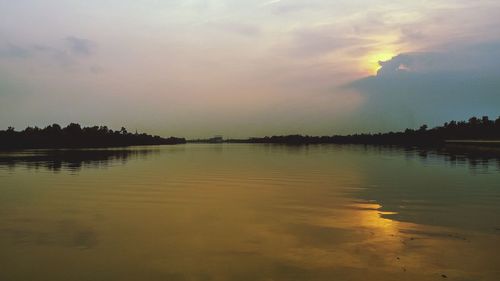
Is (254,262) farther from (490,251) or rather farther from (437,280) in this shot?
(490,251)

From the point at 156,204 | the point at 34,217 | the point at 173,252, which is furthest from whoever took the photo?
the point at 156,204

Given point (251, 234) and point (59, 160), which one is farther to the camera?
point (59, 160)

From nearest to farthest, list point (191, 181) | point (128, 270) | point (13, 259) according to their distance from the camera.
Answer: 1. point (128, 270)
2. point (13, 259)
3. point (191, 181)

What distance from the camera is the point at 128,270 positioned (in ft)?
40.2

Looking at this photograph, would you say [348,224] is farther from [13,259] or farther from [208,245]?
[13,259]

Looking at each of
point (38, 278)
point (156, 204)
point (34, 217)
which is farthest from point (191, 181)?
point (38, 278)

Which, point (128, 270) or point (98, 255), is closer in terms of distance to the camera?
point (128, 270)

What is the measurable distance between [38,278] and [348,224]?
12.1m

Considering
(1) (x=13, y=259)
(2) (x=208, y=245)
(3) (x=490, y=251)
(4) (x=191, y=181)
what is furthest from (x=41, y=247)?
(4) (x=191, y=181)

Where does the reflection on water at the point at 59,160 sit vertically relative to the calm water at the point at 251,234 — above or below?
above

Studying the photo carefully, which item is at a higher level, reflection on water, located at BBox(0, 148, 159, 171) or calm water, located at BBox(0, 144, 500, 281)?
reflection on water, located at BBox(0, 148, 159, 171)

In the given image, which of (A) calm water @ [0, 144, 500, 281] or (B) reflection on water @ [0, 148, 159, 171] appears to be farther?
(B) reflection on water @ [0, 148, 159, 171]

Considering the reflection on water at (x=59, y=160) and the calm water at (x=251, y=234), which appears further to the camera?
the reflection on water at (x=59, y=160)

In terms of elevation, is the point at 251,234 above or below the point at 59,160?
below
